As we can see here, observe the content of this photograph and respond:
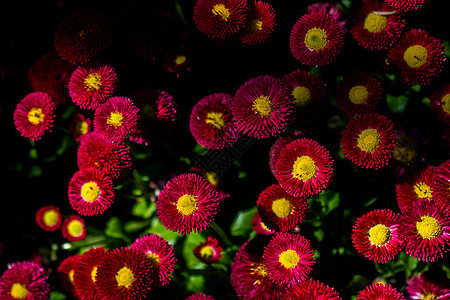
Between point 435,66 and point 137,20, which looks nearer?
point 435,66

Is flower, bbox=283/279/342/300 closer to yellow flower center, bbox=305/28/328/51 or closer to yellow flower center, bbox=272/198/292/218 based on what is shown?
yellow flower center, bbox=272/198/292/218

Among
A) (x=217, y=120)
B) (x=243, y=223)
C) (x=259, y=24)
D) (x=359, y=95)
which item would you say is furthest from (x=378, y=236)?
(x=259, y=24)

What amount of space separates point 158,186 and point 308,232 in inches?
32.5

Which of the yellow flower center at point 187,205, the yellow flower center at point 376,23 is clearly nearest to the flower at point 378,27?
the yellow flower center at point 376,23

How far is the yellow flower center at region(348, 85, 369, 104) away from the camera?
1.64 metres

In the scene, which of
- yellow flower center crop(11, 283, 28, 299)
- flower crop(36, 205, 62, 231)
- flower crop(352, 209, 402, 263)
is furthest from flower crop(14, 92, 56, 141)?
flower crop(352, 209, 402, 263)

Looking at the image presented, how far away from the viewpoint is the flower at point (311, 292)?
1.33m

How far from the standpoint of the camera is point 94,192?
5.26 feet

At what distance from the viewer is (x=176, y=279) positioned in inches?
76.9

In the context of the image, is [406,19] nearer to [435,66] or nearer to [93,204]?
[435,66]

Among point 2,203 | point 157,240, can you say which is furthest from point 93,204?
point 2,203

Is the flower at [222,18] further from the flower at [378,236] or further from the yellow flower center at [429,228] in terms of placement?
the yellow flower center at [429,228]

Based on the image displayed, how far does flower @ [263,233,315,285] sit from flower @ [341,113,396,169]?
389mm

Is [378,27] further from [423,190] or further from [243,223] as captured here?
[243,223]
